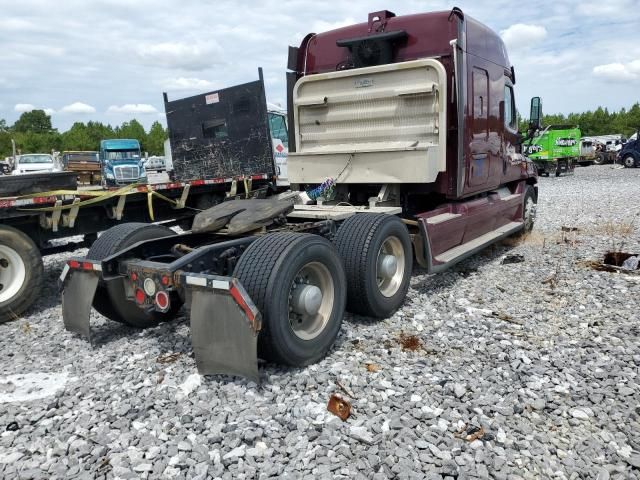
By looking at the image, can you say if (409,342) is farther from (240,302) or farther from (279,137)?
(279,137)

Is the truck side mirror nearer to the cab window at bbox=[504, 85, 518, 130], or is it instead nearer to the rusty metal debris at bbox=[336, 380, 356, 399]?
the cab window at bbox=[504, 85, 518, 130]

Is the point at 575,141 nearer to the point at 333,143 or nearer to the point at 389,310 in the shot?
the point at 333,143

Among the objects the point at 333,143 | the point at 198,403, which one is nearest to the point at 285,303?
the point at 198,403

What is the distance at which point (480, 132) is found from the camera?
6.58 m

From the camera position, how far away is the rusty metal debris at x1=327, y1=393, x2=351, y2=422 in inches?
120

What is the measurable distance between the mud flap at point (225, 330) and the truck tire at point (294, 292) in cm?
22

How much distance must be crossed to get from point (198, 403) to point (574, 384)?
2.52m

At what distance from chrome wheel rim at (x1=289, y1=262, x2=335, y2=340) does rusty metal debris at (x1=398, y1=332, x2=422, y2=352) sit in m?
0.70

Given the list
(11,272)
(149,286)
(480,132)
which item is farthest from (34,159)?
(149,286)

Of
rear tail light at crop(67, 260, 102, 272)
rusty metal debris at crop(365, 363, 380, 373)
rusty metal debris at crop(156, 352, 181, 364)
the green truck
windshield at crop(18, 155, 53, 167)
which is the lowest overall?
rusty metal debris at crop(365, 363, 380, 373)

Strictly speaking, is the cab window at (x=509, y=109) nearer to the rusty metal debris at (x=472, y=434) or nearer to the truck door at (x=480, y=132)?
the truck door at (x=480, y=132)

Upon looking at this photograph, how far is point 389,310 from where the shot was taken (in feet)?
16.0

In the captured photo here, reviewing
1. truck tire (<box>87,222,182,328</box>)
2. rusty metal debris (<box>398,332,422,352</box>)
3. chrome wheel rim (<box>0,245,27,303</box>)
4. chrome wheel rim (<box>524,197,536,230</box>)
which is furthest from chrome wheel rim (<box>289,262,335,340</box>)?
chrome wheel rim (<box>524,197,536,230</box>)

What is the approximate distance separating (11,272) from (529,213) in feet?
26.8
